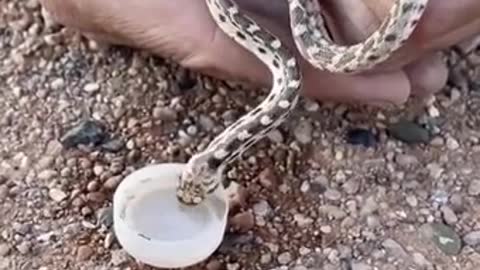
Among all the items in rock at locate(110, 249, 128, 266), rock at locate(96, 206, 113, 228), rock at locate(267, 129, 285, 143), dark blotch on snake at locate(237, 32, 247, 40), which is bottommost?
rock at locate(110, 249, 128, 266)

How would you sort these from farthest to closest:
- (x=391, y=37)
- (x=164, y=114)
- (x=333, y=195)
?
(x=164, y=114) < (x=333, y=195) < (x=391, y=37)

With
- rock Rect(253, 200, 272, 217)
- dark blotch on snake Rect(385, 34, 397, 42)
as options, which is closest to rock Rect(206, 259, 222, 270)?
rock Rect(253, 200, 272, 217)

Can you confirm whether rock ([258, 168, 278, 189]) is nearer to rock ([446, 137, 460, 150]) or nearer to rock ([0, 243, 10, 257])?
rock ([446, 137, 460, 150])

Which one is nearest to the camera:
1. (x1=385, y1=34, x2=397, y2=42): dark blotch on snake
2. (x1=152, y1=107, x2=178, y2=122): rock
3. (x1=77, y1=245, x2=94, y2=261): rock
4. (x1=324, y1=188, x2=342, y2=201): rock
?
(x1=385, y1=34, x2=397, y2=42): dark blotch on snake

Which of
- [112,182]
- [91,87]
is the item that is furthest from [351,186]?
[91,87]

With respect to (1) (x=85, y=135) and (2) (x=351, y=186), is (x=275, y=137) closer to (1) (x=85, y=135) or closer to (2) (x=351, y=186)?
(2) (x=351, y=186)

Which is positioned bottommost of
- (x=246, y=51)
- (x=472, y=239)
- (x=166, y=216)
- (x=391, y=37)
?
(x=472, y=239)

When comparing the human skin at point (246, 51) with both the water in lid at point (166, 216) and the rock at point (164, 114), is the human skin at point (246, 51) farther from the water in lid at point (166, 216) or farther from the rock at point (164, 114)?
the water in lid at point (166, 216)
